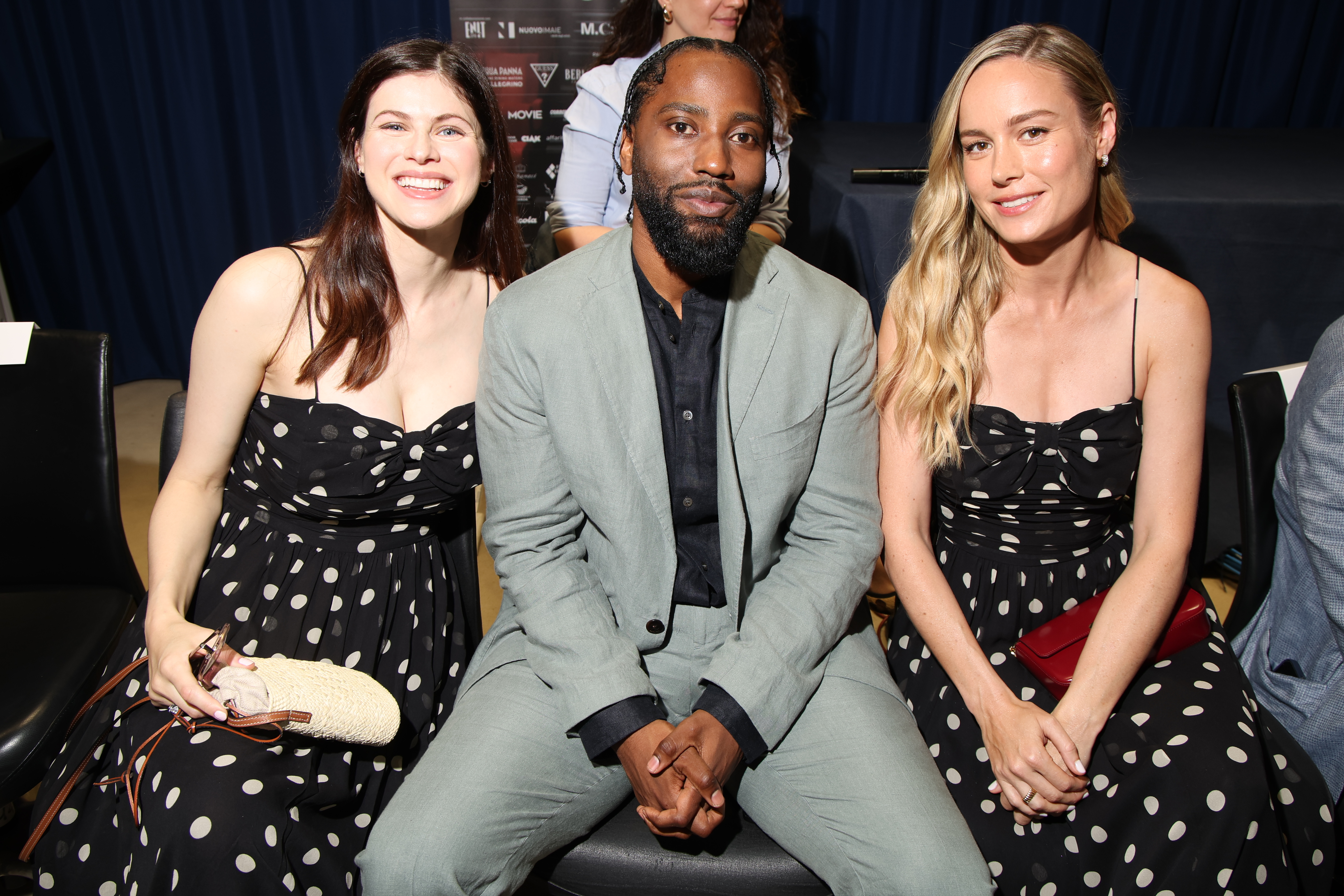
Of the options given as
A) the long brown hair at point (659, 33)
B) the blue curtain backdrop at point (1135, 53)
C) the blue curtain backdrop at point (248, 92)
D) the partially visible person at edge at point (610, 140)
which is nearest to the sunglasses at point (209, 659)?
the partially visible person at edge at point (610, 140)

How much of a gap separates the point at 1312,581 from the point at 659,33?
2.29 meters

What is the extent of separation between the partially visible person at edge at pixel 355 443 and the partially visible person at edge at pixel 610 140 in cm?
86

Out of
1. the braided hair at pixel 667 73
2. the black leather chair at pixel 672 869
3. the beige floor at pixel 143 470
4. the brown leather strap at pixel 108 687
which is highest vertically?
the braided hair at pixel 667 73

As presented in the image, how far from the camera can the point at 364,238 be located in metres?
1.77

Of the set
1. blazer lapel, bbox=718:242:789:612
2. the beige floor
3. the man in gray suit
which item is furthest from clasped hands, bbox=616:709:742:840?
the beige floor

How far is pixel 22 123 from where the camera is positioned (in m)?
4.09

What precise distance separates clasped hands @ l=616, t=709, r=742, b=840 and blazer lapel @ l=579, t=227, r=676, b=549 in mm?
310

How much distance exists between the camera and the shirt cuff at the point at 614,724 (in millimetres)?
→ 1450

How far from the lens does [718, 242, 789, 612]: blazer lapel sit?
1.57 meters

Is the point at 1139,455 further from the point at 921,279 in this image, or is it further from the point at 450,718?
the point at 450,718

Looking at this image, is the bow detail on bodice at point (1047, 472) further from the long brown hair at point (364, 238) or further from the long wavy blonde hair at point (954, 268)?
the long brown hair at point (364, 238)

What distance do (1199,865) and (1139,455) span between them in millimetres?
709

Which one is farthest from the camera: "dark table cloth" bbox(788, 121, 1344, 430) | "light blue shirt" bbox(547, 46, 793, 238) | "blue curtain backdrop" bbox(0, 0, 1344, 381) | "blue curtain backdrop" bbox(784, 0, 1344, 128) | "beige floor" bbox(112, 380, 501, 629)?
"blue curtain backdrop" bbox(784, 0, 1344, 128)

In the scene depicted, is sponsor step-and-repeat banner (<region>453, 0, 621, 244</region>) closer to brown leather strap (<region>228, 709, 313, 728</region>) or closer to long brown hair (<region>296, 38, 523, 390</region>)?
long brown hair (<region>296, 38, 523, 390</region>)
